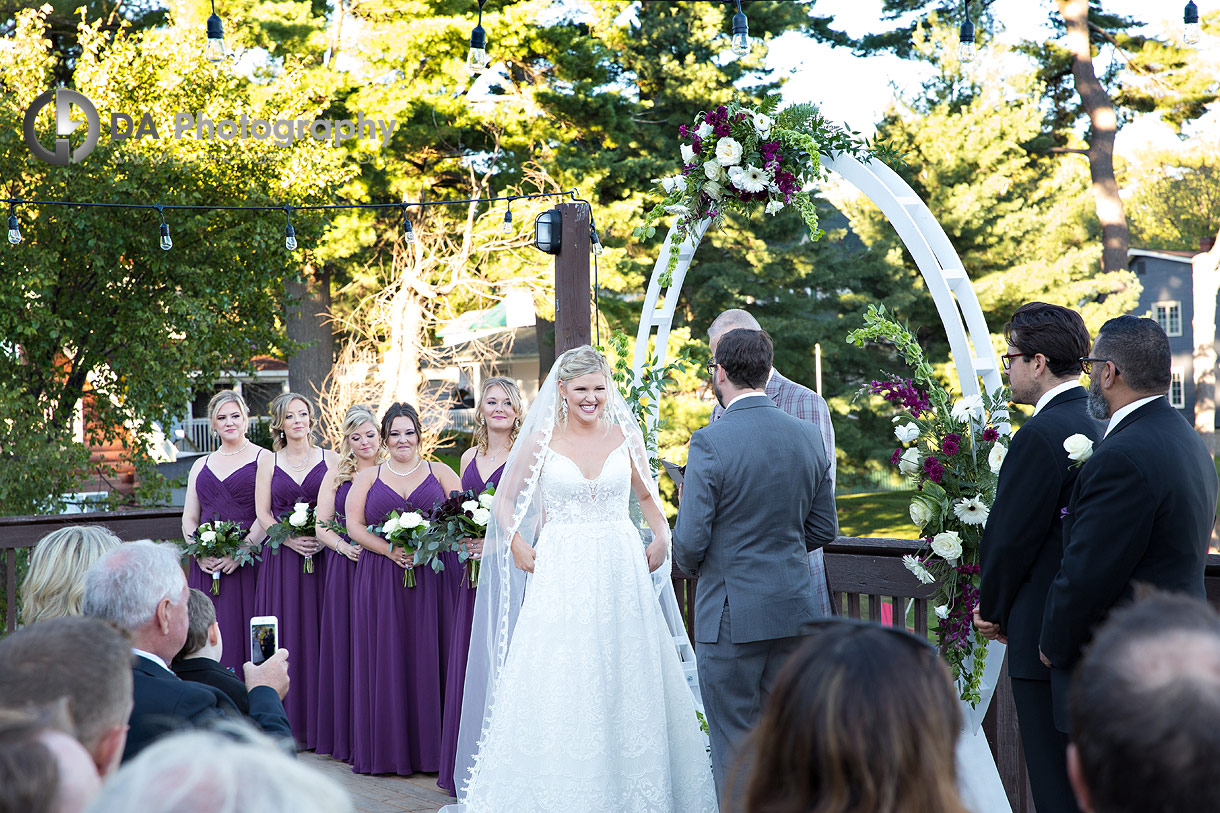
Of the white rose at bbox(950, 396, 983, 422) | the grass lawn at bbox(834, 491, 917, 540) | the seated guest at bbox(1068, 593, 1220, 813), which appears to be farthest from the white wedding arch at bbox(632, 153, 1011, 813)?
the grass lawn at bbox(834, 491, 917, 540)

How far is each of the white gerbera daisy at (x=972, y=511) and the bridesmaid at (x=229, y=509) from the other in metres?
4.17

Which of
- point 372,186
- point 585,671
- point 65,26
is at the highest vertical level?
point 65,26

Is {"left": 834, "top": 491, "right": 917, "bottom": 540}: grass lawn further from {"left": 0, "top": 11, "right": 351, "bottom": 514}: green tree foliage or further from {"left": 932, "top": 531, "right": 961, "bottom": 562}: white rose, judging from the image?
{"left": 932, "top": 531, "right": 961, "bottom": 562}: white rose

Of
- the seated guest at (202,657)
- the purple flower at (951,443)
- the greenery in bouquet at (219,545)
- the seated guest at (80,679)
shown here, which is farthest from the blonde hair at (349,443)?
the seated guest at (80,679)

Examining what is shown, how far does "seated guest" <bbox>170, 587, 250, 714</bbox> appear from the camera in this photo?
281 cm

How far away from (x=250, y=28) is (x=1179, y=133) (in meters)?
16.2

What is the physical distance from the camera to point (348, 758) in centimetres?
566

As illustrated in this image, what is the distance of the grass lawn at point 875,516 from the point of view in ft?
61.6

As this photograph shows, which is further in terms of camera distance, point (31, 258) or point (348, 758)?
point (31, 258)

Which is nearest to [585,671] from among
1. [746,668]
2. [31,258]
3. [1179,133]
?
[746,668]

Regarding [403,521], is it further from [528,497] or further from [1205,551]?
[1205,551]

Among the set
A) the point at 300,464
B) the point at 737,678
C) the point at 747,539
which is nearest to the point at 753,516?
the point at 747,539

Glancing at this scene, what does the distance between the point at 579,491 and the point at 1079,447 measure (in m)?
2.01

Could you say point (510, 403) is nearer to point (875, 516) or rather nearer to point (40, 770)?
point (40, 770)
